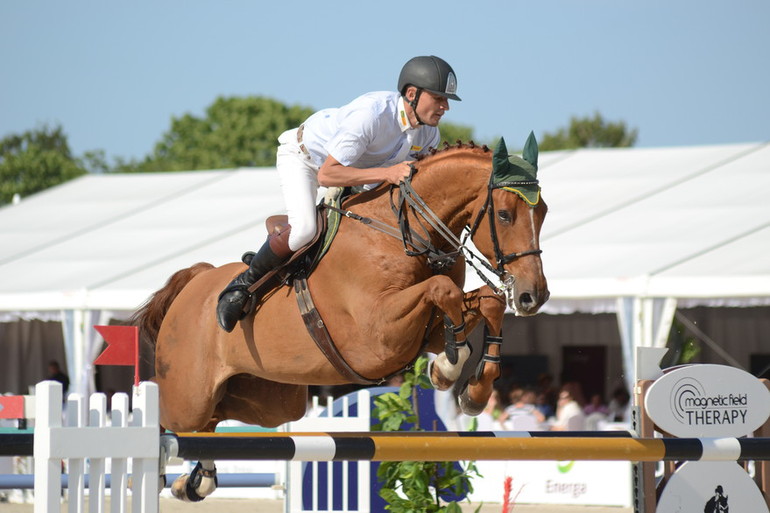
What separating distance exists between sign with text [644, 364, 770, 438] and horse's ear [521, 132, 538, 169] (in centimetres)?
130

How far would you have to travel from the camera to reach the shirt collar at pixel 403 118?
4.47 metres

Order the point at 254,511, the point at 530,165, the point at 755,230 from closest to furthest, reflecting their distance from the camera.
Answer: the point at 530,165 → the point at 254,511 → the point at 755,230

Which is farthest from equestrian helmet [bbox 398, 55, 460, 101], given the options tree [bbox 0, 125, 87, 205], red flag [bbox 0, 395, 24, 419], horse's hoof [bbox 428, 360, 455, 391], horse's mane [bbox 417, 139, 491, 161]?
tree [bbox 0, 125, 87, 205]

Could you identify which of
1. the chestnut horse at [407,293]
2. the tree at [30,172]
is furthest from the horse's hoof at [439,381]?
the tree at [30,172]

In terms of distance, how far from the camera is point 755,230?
34.5ft

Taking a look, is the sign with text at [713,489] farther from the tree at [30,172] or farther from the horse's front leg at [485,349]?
the tree at [30,172]

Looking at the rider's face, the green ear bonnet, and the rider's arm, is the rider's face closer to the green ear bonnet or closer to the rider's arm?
the rider's arm

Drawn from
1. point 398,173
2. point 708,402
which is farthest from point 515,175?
point 708,402

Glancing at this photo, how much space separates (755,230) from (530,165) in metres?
7.03

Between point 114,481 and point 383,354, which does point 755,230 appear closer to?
point 383,354

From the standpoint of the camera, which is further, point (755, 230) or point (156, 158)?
point (156, 158)

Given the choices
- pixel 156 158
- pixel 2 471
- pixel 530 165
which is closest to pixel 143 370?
pixel 2 471

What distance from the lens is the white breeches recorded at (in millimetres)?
4535

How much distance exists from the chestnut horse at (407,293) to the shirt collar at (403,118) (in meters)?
0.17
